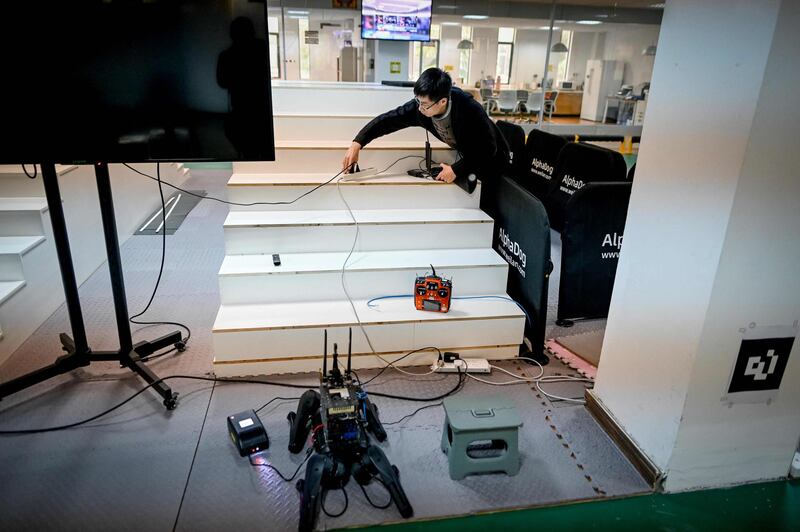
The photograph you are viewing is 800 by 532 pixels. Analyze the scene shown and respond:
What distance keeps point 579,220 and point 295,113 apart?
2.13m

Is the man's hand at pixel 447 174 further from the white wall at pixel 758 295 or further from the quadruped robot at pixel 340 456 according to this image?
Answer: the white wall at pixel 758 295

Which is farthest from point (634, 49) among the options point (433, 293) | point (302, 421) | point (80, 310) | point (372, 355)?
point (80, 310)

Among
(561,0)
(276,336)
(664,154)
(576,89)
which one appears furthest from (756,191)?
(576,89)

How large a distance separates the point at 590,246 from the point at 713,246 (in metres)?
1.40

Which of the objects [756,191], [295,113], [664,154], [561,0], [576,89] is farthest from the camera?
[576,89]

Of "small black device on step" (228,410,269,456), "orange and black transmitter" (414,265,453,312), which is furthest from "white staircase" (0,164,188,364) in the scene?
"orange and black transmitter" (414,265,453,312)

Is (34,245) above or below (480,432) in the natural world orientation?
above

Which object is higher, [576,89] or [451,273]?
[576,89]

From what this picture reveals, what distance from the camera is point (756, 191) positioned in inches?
56.7

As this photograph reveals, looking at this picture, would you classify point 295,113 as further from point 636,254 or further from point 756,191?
point 756,191

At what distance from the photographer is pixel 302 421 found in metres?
1.92

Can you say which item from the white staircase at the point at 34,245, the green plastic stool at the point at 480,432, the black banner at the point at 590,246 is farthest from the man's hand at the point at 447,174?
the white staircase at the point at 34,245

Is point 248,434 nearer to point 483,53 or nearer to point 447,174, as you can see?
point 447,174

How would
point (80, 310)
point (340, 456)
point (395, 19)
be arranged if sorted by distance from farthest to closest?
point (395, 19) < point (80, 310) < point (340, 456)
